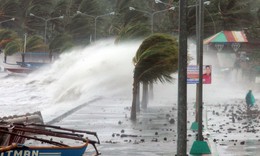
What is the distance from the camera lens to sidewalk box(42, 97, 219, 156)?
22156mm

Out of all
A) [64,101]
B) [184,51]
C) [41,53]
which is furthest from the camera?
[41,53]

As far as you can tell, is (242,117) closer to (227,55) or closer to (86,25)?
(227,55)

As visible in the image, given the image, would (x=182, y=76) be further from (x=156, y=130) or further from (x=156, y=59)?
(x=156, y=59)

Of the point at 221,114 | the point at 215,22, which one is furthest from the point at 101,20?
the point at 221,114

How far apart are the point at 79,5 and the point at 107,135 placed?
13327cm

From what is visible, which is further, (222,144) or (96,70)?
(96,70)

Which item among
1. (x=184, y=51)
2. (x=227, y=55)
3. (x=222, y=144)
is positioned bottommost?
(x=222, y=144)

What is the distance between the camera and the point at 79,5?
15825 centimetres

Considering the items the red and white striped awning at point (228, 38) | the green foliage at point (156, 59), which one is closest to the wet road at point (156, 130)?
the green foliage at point (156, 59)

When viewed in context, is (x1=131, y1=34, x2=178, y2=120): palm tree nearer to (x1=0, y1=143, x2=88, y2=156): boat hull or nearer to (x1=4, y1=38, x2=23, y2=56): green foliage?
(x1=0, y1=143, x2=88, y2=156): boat hull

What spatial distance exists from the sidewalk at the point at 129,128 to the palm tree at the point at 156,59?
214 cm

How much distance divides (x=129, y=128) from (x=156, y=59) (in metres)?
3.94

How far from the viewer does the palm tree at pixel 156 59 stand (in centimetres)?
3172

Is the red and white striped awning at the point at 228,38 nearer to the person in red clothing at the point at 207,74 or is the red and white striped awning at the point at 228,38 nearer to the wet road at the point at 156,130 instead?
the wet road at the point at 156,130
